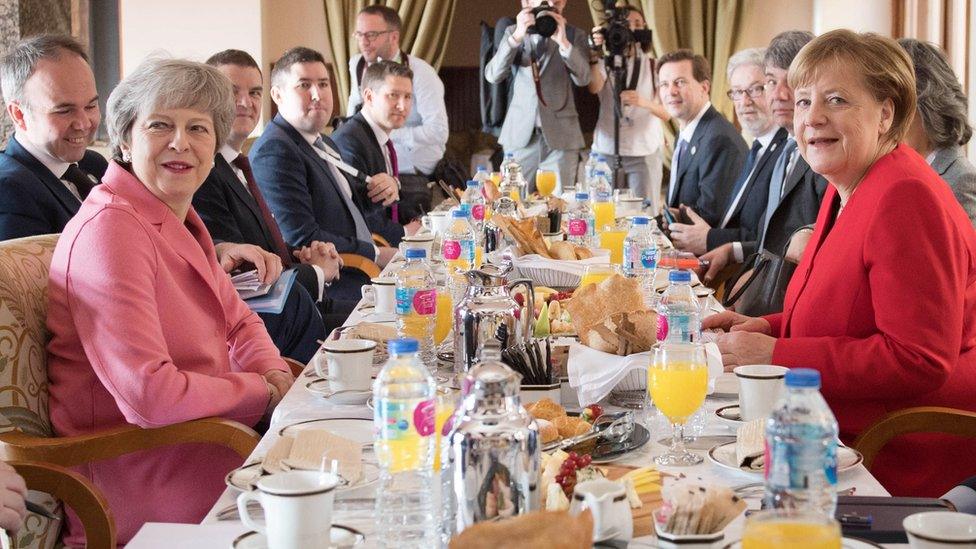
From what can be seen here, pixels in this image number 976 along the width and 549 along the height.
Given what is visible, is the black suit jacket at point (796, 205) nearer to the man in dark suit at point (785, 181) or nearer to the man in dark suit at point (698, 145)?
the man in dark suit at point (785, 181)

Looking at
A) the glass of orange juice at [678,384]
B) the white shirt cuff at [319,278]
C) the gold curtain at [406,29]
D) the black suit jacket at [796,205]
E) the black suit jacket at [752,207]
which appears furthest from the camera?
the gold curtain at [406,29]

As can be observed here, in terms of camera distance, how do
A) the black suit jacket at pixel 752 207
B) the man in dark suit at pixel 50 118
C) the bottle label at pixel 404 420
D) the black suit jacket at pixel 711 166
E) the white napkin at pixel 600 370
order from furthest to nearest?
1. the black suit jacket at pixel 711 166
2. the black suit jacket at pixel 752 207
3. the man in dark suit at pixel 50 118
4. the white napkin at pixel 600 370
5. the bottle label at pixel 404 420

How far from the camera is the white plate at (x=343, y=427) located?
5.53 ft

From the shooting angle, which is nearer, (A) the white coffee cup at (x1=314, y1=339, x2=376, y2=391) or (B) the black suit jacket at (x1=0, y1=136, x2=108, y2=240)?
(A) the white coffee cup at (x1=314, y1=339, x2=376, y2=391)

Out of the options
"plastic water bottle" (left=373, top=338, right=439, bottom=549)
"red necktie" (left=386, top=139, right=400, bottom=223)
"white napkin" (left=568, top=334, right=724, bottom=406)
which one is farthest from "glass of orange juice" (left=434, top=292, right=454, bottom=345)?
"red necktie" (left=386, top=139, right=400, bottom=223)

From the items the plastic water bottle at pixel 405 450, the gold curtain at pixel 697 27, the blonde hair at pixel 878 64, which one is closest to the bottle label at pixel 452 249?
the blonde hair at pixel 878 64

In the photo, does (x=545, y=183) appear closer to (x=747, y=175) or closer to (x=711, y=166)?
(x=711, y=166)

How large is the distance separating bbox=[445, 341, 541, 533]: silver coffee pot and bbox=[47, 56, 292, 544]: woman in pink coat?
920mm

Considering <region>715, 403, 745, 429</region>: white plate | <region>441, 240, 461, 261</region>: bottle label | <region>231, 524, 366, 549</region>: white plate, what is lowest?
<region>231, 524, 366, 549</region>: white plate

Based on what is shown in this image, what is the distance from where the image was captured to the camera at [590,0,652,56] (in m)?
6.34

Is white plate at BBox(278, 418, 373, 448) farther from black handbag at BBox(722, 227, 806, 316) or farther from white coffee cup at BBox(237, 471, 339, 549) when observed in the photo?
black handbag at BBox(722, 227, 806, 316)

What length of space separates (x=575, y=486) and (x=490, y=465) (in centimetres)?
11

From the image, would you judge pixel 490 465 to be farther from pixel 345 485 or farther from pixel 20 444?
pixel 20 444

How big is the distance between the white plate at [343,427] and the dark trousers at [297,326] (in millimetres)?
1687
